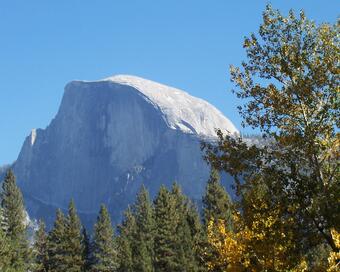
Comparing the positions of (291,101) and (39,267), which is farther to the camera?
(39,267)

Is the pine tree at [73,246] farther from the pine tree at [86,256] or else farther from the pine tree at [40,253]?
the pine tree at [40,253]

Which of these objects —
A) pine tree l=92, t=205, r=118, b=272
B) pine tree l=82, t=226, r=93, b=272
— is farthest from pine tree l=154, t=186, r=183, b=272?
pine tree l=92, t=205, r=118, b=272

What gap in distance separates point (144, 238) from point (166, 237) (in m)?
9.79

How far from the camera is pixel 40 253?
3519 inches

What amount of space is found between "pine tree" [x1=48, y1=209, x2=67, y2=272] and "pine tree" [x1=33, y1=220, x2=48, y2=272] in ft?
4.36

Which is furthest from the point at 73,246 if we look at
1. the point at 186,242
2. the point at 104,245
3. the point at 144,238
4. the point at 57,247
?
the point at 186,242

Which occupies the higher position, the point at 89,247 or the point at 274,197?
the point at 89,247

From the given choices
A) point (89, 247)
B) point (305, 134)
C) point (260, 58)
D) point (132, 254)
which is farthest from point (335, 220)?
point (89, 247)

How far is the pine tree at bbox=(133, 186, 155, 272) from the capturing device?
239ft

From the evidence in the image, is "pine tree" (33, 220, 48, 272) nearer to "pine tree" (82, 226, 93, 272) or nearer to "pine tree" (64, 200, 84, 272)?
"pine tree" (64, 200, 84, 272)

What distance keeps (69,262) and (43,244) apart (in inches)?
440

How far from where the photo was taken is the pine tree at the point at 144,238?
239 ft

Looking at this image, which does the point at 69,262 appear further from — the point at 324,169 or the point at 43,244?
the point at 324,169

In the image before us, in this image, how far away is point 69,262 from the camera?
80.9 metres
